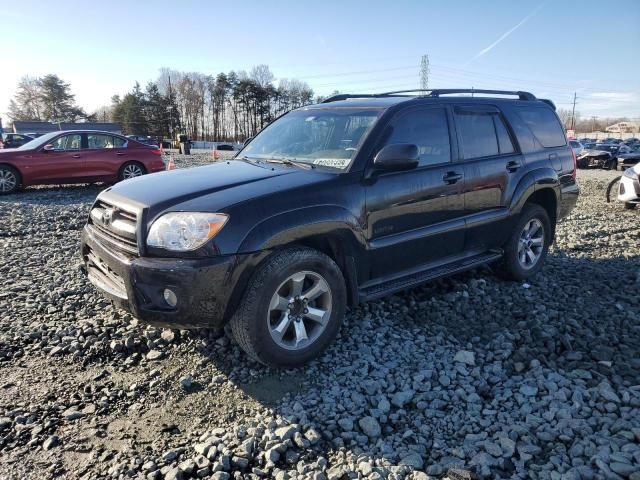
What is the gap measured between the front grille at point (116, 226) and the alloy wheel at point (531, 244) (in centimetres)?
389

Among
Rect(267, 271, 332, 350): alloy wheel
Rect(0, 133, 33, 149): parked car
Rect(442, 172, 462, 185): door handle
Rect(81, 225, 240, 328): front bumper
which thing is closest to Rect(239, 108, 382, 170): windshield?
Rect(442, 172, 462, 185): door handle

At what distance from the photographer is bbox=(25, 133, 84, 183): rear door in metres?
11.4

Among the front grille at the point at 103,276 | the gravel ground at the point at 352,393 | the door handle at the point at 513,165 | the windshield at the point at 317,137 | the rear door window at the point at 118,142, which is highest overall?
the rear door window at the point at 118,142

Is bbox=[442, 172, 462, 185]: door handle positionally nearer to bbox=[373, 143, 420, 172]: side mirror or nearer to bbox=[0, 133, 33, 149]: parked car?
bbox=[373, 143, 420, 172]: side mirror

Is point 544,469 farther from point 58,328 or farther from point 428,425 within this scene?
point 58,328

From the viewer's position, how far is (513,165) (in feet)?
15.6

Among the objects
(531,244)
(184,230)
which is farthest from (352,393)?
(531,244)

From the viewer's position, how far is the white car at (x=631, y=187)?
30.2 feet

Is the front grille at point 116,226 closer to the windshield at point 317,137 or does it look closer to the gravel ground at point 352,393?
the gravel ground at point 352,393

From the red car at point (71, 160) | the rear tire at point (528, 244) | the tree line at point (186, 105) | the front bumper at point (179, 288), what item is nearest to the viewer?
the front bumper at point (179, 288)

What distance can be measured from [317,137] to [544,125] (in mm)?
2907

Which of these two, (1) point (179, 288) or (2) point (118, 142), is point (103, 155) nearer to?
(2) point (118, 142)

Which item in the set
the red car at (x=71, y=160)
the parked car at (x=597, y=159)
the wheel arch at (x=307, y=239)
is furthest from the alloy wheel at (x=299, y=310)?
the parked car at (x=597, y=159)

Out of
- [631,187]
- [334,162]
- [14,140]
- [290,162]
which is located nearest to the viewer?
[334,162]
